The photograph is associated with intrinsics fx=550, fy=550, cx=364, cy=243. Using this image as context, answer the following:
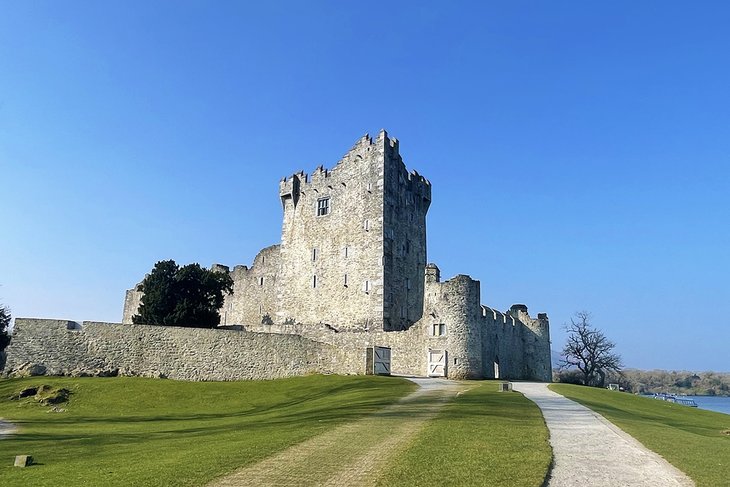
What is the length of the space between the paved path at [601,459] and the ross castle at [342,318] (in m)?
19.7

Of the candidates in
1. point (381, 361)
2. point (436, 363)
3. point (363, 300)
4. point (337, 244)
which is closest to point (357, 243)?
point (337, 244)

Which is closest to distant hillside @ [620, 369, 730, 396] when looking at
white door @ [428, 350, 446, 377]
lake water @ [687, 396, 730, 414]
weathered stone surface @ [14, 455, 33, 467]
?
lake water @ [687, 396, 730, 414]

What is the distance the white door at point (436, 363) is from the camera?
35.6 meters

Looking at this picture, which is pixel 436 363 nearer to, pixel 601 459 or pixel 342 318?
pixel 342 318

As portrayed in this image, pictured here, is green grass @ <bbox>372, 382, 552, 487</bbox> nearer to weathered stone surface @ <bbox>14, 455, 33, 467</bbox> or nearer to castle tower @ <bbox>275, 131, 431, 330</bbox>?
weathered stone surface @ <bbox>14, 455, 33, 467</bbox>

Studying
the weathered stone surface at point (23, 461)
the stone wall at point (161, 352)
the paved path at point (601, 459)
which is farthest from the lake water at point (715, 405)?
the weathered stone surface at point (23, 461)

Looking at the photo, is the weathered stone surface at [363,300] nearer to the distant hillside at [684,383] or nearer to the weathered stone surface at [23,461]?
the weathered stone surface at [23,461]

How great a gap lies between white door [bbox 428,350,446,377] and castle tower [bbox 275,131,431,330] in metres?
7.91

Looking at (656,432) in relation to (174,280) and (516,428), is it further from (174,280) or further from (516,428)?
(174,280)

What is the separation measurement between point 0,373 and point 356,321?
25.6 metres

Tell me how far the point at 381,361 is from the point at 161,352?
619 inches

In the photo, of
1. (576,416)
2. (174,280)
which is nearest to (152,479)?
(576,416)

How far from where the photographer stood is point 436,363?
118 feet

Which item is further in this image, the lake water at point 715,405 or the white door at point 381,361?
the lake water at point 715,405
